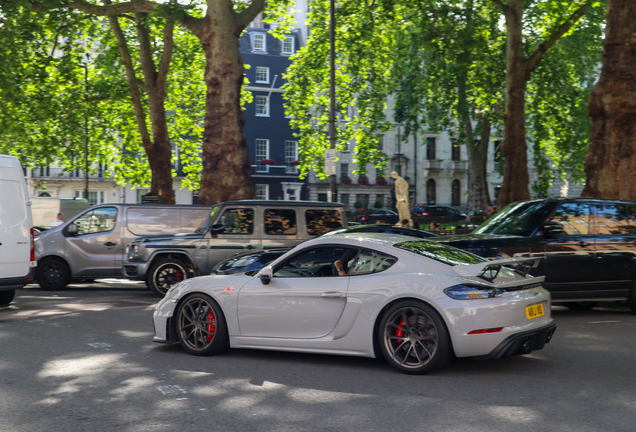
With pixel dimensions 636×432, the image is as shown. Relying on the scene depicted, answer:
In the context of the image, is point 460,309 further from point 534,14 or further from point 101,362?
point 534,14

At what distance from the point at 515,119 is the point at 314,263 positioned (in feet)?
51.7

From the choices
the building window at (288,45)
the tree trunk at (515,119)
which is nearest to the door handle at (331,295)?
the tree trunk at (515,119)

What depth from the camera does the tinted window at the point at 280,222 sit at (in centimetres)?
1350

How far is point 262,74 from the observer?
63.8 m

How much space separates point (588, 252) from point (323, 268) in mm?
5335

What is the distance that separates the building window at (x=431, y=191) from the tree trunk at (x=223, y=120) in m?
53.7

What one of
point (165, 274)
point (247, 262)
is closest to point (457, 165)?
point (165, 274)

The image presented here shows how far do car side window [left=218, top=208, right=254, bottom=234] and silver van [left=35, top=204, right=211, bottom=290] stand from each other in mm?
2265

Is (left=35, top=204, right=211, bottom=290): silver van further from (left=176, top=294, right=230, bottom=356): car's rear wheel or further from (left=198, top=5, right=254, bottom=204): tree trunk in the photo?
(left=176, top=294, right=230, bottom=356): car's rear wheel

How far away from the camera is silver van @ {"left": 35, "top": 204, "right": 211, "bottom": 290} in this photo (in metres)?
15.2

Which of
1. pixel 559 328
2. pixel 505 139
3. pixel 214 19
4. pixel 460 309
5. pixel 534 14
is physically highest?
pixel 534 14

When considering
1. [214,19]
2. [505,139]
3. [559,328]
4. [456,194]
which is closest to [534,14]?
[505,139]

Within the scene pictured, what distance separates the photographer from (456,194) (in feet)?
237

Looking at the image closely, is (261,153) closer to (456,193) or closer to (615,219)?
(456,193)
